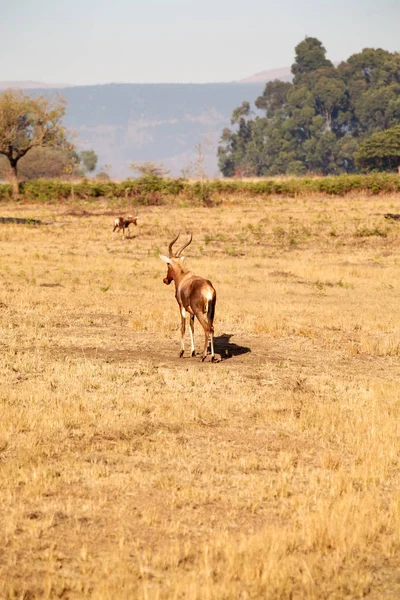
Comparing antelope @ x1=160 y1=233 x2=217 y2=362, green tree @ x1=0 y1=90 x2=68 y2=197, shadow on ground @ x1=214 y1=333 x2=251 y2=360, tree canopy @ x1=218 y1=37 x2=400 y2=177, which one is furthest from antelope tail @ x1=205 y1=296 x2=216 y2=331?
tree canopy @ x1=218 y1=37 x2=400 y2=177

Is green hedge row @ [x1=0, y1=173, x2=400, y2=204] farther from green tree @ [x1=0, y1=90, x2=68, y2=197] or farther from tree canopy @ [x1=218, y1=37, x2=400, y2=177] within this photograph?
tree canopy @ [x1=218, y1=37, x2=400, y2=177]

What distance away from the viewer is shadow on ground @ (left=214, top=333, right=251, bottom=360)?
1584 cm

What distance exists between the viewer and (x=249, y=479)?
8.98 m

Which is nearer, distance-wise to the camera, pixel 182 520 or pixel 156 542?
pixel 156 542

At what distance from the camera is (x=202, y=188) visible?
5794 cm

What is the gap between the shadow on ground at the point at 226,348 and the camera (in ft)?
52.0

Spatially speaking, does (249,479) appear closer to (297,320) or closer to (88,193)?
(297,320)

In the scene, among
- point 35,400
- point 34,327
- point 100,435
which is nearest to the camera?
point 100,435

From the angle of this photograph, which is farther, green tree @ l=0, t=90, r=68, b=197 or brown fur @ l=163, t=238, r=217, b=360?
green tree @ l=0, t=90, r=68, b=197

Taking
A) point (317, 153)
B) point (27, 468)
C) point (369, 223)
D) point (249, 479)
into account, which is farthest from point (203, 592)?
point (317, 153)

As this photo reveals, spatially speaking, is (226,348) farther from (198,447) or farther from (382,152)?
(382,152)

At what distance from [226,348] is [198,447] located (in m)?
6.37

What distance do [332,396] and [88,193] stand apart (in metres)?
50.2

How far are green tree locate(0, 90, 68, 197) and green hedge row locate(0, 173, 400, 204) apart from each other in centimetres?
480
